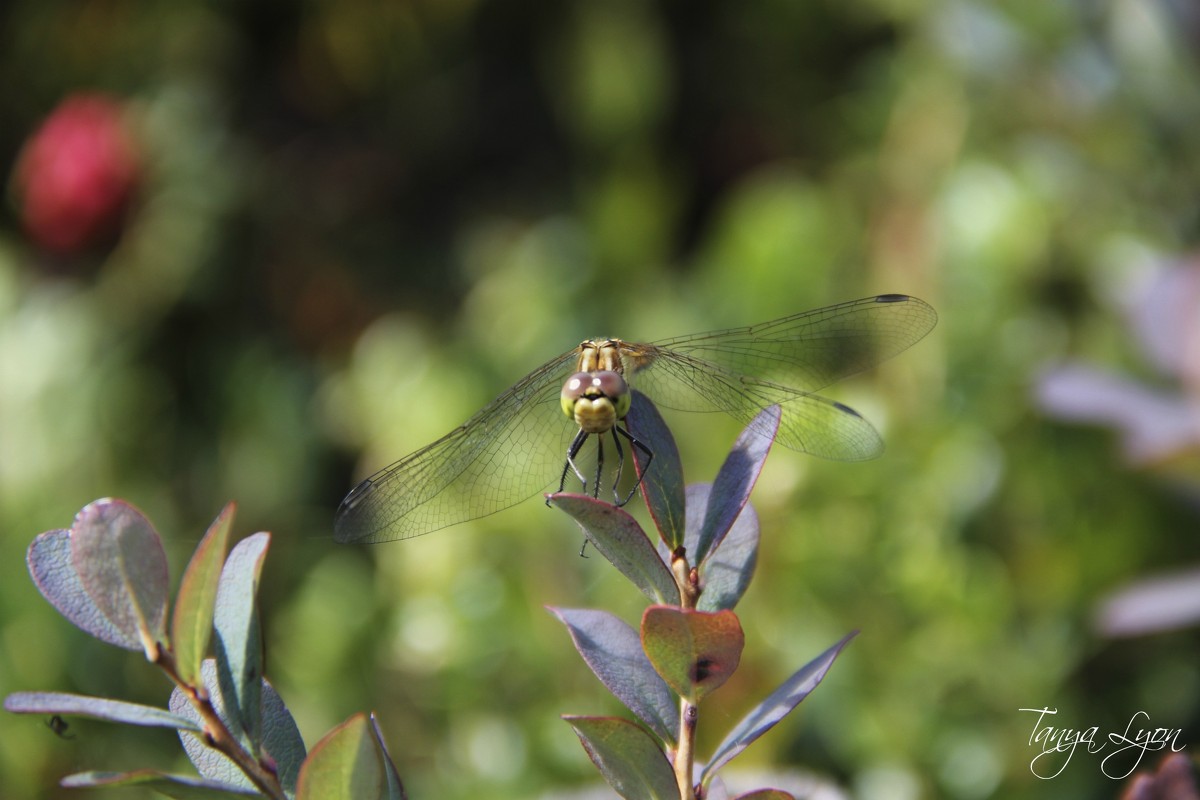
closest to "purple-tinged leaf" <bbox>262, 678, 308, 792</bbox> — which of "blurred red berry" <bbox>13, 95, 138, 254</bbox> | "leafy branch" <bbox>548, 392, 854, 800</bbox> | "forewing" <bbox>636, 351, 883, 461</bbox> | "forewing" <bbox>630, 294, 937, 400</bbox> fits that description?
"leafy branch" <bbox>548, 392, 854, 800</bbox>

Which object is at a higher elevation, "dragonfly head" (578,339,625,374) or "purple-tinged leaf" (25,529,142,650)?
"dragonfly head" (578,339,625,374)

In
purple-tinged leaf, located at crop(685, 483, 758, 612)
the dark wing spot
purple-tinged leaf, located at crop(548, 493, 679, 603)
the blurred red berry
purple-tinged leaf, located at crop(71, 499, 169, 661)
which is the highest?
the blurred red berry

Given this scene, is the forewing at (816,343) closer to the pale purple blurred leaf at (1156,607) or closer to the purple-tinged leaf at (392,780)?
the pale purple blurred leaf at (1156,607)

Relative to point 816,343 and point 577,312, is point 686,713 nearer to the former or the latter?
point 816,343

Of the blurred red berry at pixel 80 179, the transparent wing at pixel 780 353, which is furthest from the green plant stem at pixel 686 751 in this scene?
the blurred red berry at pixel 80 179

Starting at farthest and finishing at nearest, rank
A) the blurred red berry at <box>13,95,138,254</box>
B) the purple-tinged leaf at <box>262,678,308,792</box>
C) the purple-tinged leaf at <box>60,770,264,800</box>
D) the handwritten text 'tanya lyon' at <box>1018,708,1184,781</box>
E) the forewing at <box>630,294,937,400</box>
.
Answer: the blurred red berry at <box>13,95,138,254</box>
the forewing at <box>630,294,937,400</box>
the handwritten text 'tanya lyon' at <box>1018,708,1184,781</box>
the purple-tinged leaf at <box>262,678,308,792</box>
the purple-tinged leaf at <box>60,770,264,800</box>

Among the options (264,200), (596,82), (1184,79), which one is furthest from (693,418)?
(264,200)

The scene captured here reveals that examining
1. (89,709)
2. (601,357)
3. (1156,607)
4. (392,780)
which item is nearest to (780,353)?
(601,357)

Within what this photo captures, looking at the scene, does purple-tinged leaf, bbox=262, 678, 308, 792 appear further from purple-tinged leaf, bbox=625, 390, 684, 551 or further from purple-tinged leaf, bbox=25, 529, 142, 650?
purple-tinged leaf, bbox=625, 390, 684, 551
